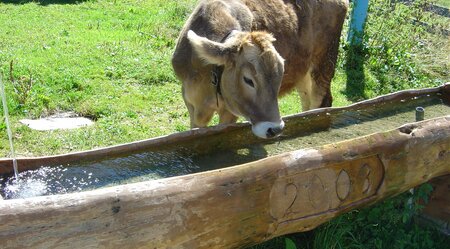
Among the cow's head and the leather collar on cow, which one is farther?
the leather collar on cow

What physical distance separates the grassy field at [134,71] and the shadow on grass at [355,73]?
0.02 metres

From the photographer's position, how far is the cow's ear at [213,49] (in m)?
4.76

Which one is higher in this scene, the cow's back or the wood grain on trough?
the cow's back

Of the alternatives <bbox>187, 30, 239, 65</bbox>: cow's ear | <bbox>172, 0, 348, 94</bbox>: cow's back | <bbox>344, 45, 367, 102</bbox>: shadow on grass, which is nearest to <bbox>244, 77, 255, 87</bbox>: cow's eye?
<bbox>187, 30, 239, 65</bbox>: cow's ear

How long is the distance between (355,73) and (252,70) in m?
4.93

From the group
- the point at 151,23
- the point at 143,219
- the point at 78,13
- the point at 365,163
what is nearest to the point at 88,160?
the point at 143,219

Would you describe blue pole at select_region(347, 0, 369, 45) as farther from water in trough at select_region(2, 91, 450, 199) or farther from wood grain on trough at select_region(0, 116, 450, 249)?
wood grain on trough at select_region(0, 116, 450, 249)

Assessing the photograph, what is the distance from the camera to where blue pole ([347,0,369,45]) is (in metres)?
9.93

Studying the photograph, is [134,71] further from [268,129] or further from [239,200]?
[239,200]

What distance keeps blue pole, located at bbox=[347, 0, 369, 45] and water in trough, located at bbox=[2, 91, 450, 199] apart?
13.3 ft

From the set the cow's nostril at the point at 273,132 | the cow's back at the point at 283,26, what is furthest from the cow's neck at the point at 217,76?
the cow's nostril at the point at 273,132

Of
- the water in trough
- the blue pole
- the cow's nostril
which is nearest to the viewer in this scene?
the water in trough

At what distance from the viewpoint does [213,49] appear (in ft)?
15.8

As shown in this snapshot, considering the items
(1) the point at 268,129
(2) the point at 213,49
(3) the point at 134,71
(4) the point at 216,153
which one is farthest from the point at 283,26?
(3) the point at 134,71
